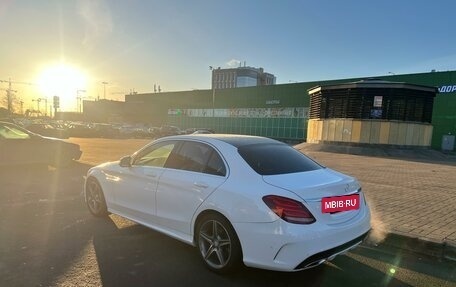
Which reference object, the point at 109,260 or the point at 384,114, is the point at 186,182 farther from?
the point at 384,114

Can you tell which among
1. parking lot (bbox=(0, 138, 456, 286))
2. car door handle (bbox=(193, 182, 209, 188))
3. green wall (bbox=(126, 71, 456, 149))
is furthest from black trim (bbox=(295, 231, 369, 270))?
green wall (bbox=(126, 71, 456, 149))

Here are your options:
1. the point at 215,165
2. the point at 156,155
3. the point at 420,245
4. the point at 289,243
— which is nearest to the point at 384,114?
the point at 420,245

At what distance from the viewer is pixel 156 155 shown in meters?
5.20

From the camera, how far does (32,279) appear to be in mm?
3758

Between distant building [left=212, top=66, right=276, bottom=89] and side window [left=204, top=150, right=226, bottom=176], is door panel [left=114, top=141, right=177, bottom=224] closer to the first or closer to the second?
Answer: side window [left=204, top=150, right=226, bottom=176]

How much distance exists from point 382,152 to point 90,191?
67.2 feet

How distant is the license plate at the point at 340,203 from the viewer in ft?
11.8

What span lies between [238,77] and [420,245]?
285 ft

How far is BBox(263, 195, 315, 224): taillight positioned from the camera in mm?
3408

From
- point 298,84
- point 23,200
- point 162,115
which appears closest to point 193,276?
point 23,200

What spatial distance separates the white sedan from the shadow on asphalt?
0.29 metres

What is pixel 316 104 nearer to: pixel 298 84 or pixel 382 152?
pixel 382 152

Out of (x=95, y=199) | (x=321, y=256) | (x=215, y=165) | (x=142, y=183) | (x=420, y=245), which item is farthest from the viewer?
(x=95, y=199)

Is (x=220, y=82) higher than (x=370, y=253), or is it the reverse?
(x=220, y=82)
